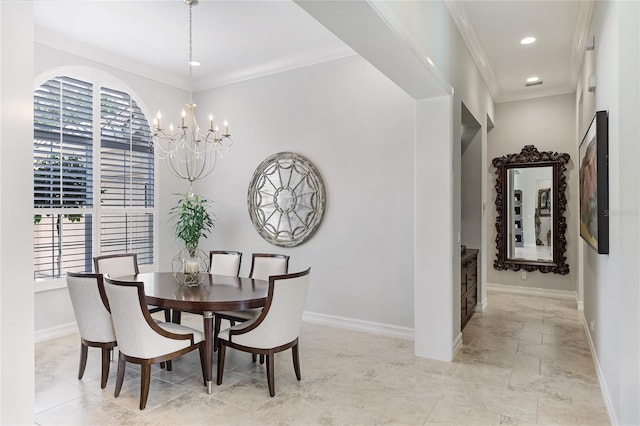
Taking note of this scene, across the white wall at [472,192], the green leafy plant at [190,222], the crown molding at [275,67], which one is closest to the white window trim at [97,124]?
the green leafy plant at [190,222]

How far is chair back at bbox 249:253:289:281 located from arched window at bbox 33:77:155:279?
2007 mm

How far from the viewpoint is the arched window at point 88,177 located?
418 centimetres

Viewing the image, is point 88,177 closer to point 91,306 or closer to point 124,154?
point 124,154

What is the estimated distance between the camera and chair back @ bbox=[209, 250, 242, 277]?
14.2 ft

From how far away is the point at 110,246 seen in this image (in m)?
4.86

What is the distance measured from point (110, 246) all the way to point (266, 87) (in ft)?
8.95

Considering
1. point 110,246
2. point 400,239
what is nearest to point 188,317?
point 110,246

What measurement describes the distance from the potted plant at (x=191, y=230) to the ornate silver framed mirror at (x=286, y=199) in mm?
662

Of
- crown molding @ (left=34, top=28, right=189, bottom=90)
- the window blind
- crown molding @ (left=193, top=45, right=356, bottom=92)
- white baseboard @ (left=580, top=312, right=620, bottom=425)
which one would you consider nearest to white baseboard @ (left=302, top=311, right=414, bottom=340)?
white baseboard @ (left=580, top=312, right=620, bottom=425)

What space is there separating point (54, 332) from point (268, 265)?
7.93ft

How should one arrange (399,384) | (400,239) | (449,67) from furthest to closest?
(400,239), (449,67), (399,384)

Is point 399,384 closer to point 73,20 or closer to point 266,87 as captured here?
point 266,87

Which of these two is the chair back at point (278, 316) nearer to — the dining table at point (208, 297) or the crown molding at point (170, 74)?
the dining table at point (208, 297)
